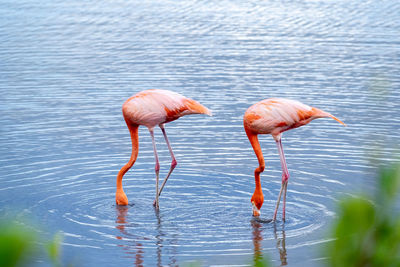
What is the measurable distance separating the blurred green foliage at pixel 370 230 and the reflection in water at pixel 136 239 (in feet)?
15.3

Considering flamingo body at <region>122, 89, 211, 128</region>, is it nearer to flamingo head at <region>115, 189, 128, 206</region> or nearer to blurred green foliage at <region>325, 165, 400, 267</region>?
flamingo head at <region>115, 189, 128, 206</region>

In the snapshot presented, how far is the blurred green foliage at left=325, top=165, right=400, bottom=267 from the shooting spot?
2.04ft

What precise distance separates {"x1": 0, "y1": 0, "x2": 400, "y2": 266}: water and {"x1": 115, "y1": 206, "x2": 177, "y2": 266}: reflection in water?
0.06ft

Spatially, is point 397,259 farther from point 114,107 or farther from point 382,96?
point 114,107

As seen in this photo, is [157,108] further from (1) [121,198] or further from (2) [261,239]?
(2) [261,239]

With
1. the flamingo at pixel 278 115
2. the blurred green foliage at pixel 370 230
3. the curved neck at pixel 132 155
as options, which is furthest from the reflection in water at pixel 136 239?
the blurred green foliage at pixel 370 230

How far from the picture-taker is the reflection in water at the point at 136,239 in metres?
5.40

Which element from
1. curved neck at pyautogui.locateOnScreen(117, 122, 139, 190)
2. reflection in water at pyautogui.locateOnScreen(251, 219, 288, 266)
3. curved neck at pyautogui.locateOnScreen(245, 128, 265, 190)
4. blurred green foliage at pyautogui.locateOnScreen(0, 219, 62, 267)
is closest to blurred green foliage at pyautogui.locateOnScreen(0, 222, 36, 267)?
blurred green foliage at pyautogui.locateOnScreen(0, 219, 62, 267)

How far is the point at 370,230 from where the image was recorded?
64 centimetres

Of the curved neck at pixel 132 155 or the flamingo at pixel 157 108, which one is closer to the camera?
the flamingo at pixel 157 108

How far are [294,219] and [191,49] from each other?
9.71m

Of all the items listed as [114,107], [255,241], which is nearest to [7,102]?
[114,107]

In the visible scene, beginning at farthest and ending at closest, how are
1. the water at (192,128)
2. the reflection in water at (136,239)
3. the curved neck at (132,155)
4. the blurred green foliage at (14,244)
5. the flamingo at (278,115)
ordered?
the curved neck at (132,155), the flamingo at (278,115), the water at (192,128), the reflection in water at (136,239), the blurred green foliage at (14,244)

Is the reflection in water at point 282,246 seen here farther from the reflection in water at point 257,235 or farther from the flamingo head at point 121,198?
the flamingo head at point 121,198
